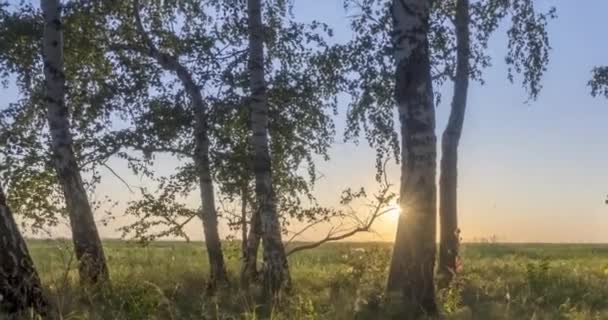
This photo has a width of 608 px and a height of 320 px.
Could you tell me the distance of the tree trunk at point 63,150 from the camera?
44.9 feet

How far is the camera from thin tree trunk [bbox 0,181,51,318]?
26.6ft

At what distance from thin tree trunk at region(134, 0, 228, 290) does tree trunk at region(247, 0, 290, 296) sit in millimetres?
1618

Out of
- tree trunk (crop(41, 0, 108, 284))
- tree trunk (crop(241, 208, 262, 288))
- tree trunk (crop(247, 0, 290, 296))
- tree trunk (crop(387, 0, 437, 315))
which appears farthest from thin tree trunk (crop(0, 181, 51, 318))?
tree trunk (crop(241, 208, 262, 288))

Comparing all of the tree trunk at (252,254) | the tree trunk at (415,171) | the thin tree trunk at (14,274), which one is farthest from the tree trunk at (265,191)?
the thin tree trunk at (14,274)

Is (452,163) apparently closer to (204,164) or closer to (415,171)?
(204,164)

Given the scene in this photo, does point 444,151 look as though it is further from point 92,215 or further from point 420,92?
point 92,215

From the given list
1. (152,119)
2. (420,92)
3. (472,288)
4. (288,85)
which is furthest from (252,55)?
(472,288)

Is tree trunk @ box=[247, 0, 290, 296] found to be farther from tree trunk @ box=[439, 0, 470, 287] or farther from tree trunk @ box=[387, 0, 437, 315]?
tree trunk @ box=[439, 0, 470, 287]

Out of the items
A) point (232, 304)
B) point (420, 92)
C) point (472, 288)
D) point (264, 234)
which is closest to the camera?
point (420, 92)

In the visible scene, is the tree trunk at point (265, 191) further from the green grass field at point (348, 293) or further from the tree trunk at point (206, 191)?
the tree trunk at point (206, 191)

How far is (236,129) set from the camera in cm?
1580

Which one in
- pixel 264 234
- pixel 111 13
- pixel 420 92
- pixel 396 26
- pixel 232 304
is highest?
pixel 111 13

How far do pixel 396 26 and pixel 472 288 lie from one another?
5.90 metres

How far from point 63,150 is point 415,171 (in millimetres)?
6423
